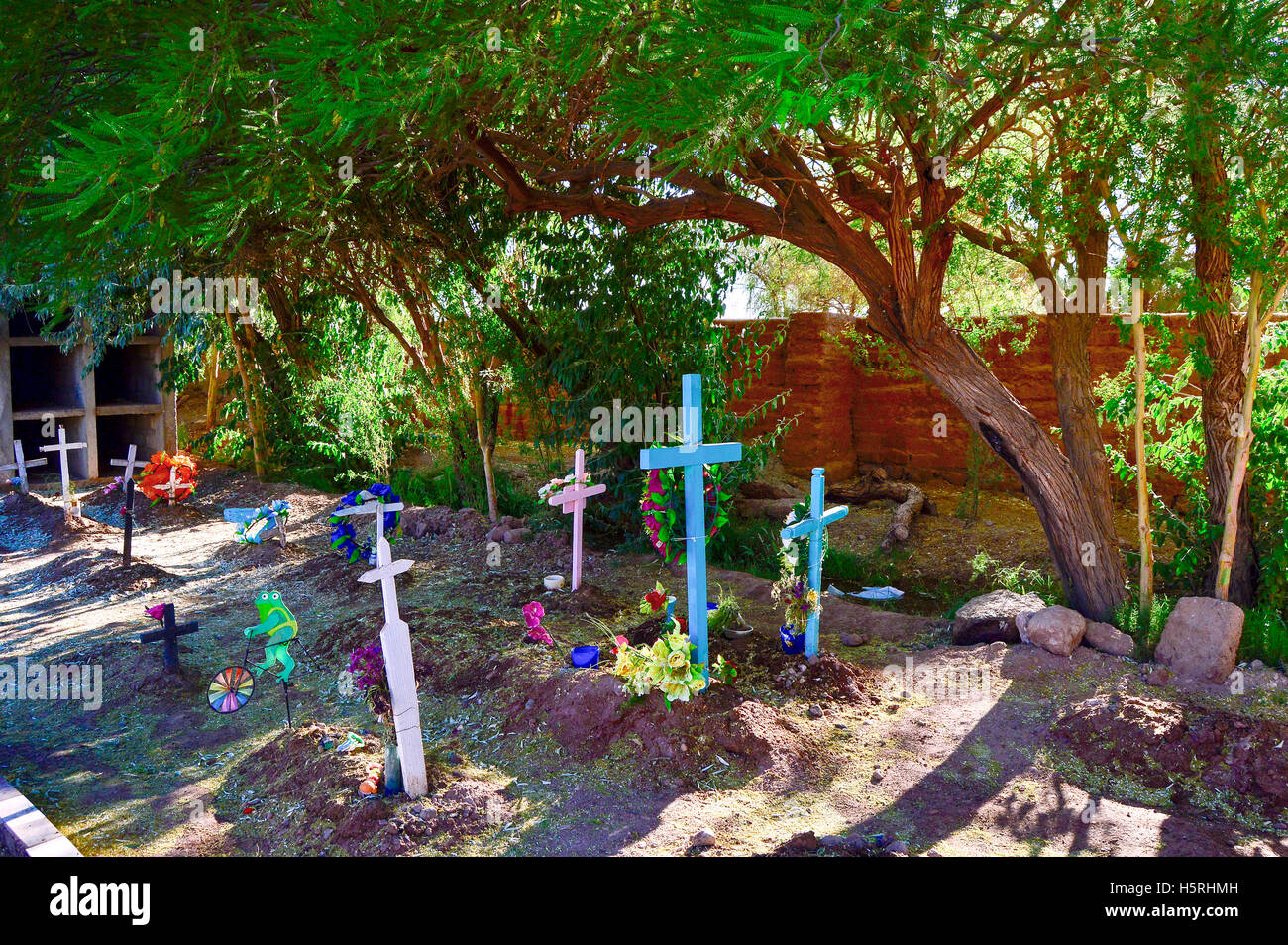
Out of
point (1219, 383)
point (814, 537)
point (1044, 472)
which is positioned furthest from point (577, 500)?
point (1219, 383)

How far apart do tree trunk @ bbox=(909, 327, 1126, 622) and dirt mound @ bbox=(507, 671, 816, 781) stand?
Answer: 8.42ft

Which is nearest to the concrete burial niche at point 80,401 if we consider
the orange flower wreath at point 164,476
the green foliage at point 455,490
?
the orange flower wreath at point 164,476

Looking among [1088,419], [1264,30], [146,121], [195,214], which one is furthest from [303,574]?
[1264,30]

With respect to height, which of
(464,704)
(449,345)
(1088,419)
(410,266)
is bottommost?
(464,704)

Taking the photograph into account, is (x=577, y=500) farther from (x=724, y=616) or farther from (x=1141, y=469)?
(x=1141, y=469)

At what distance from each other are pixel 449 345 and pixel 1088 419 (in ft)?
17.3

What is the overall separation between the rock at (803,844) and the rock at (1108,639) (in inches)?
111

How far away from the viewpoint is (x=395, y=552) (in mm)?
7805

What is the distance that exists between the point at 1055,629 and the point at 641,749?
2602 millimetres

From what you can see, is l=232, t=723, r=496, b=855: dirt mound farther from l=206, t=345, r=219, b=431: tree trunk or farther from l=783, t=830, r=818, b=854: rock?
l=206, t=345, r=219, b=431: tree trunk

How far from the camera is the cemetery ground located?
342cm

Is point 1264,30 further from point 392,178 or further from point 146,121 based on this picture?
point 392,178

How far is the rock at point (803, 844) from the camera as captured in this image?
10.6ft

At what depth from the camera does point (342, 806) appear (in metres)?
→ 3.43
